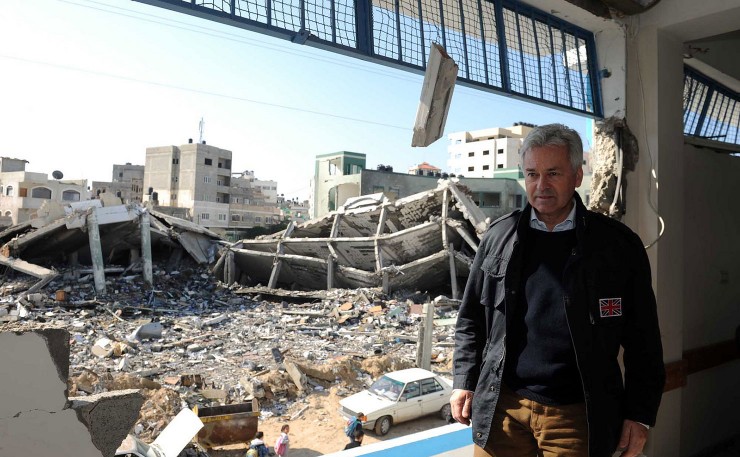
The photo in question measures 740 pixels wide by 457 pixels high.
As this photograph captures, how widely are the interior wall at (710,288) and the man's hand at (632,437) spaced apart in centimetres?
254

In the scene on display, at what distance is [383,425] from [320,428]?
1015 millimetres

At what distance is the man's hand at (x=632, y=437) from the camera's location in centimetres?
177

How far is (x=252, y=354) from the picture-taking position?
10742mm

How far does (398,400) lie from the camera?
25.4ft

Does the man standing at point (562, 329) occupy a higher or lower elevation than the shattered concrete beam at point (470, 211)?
lower

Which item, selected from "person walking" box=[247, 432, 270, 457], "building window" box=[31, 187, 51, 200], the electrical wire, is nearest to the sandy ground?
"person walking" box=[247, 432, 270, 457]

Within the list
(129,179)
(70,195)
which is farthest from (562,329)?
(129,179)

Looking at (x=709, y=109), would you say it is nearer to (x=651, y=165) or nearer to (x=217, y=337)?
(x=651, y=165)

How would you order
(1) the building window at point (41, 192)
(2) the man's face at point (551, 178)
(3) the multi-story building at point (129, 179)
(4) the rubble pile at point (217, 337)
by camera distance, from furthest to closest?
(3) the multi-story building at point (129, 179), (1) the building window at point (41, 192), (4) the rubble pile at point (217, 337), (2) the man's face at point (551, 178)

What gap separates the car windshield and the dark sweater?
630cm

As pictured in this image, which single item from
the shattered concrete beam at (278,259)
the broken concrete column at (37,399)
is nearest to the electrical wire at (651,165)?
the broken concrete column at (37,399)

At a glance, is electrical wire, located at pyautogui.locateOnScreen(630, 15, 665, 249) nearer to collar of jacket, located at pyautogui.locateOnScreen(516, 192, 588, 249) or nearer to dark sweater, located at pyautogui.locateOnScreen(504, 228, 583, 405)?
collar of jacket, located at pyautogui.locateOnScreen(516, 192, 588, 249)

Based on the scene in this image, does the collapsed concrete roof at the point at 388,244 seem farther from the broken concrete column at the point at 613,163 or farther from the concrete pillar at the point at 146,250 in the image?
the broken concrete column at the point at 613,163

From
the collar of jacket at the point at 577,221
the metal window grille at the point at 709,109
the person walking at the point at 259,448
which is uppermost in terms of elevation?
the metal window grille at the point at 709,109
